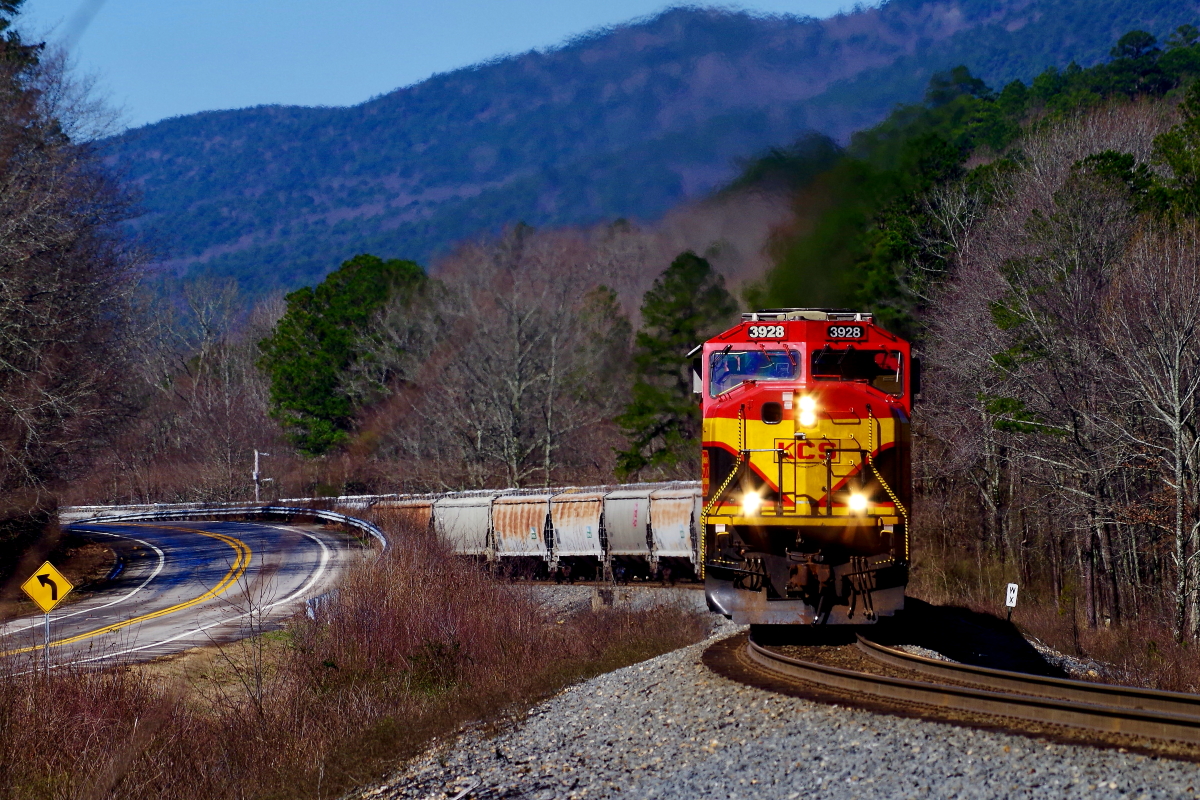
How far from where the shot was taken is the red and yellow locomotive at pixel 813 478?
13469 mm

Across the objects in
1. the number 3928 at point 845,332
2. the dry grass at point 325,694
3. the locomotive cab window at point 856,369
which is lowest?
the dry grass at point 325,694

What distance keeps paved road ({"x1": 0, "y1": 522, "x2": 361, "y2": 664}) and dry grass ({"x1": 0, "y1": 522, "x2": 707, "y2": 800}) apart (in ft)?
3.64

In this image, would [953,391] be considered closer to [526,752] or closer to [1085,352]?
[1085,352]

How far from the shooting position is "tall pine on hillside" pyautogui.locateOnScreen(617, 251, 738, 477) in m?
43.3

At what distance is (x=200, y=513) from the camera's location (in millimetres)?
49312

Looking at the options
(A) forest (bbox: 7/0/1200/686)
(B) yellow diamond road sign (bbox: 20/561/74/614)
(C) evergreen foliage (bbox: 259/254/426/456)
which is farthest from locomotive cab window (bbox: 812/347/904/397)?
(C) evergreen foliage (bbox: 259/254/426/456)

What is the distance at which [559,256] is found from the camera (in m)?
60.8

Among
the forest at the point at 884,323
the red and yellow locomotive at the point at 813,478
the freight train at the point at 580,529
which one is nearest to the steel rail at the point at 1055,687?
Answer: the red and yellow locomotive at the point at 813,478

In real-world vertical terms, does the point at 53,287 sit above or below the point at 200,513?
above

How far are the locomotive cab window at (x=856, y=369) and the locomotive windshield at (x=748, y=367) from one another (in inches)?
11.9

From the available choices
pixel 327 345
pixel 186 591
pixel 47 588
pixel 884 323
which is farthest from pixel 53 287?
pixel 327 345

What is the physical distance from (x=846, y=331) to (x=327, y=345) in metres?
48.8

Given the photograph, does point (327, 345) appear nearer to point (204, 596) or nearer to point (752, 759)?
point (204, 596)

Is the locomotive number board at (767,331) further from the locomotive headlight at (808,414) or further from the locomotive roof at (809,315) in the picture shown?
→ the locomotive headlight at (808,414)
